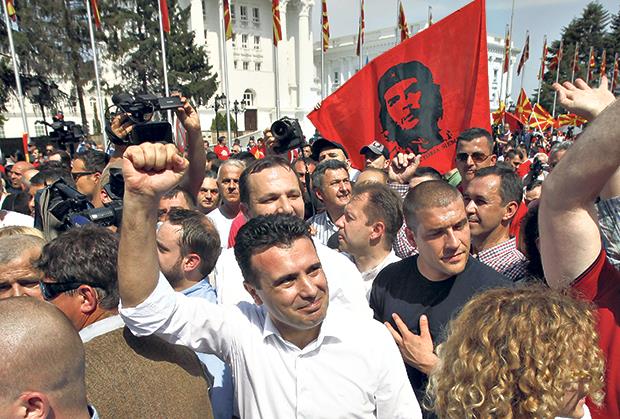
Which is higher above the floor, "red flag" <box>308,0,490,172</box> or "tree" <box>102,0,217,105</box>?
"tree" <box>102,0,217,105</box>

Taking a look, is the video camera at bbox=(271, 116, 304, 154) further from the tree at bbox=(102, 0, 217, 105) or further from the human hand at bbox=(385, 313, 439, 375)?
the tree at bbox=(102, 0, 217, 105)

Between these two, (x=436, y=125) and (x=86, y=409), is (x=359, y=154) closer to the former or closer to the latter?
(x=436, y=125)

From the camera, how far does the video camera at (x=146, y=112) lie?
2002mm

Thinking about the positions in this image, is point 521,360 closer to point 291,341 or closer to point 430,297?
point 291,341

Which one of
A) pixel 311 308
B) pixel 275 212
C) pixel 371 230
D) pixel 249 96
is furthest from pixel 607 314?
pixel 249 96

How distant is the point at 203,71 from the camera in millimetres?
41188

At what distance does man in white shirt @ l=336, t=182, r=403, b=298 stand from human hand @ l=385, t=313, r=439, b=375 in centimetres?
72

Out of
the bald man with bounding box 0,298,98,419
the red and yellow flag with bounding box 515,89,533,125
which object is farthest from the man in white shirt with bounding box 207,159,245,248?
the red and yellow flag with bounding box 515,89,533,125

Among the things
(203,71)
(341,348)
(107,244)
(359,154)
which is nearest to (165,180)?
(107,244)

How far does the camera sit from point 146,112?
7.52 ft

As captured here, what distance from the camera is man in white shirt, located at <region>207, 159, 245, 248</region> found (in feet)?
14.8

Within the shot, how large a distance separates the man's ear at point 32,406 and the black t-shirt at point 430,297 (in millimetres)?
1610

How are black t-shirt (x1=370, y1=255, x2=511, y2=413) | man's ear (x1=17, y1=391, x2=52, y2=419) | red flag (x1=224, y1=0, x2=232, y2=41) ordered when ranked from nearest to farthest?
man's ear (x1=17, y1=391, x2=52, y2=419) < black t-shirt (x1=370, y1=255, x2=511, y2=413) < red flag (x1=224, y1=0, x2=232, y2=41)

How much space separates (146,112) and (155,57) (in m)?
38.7
